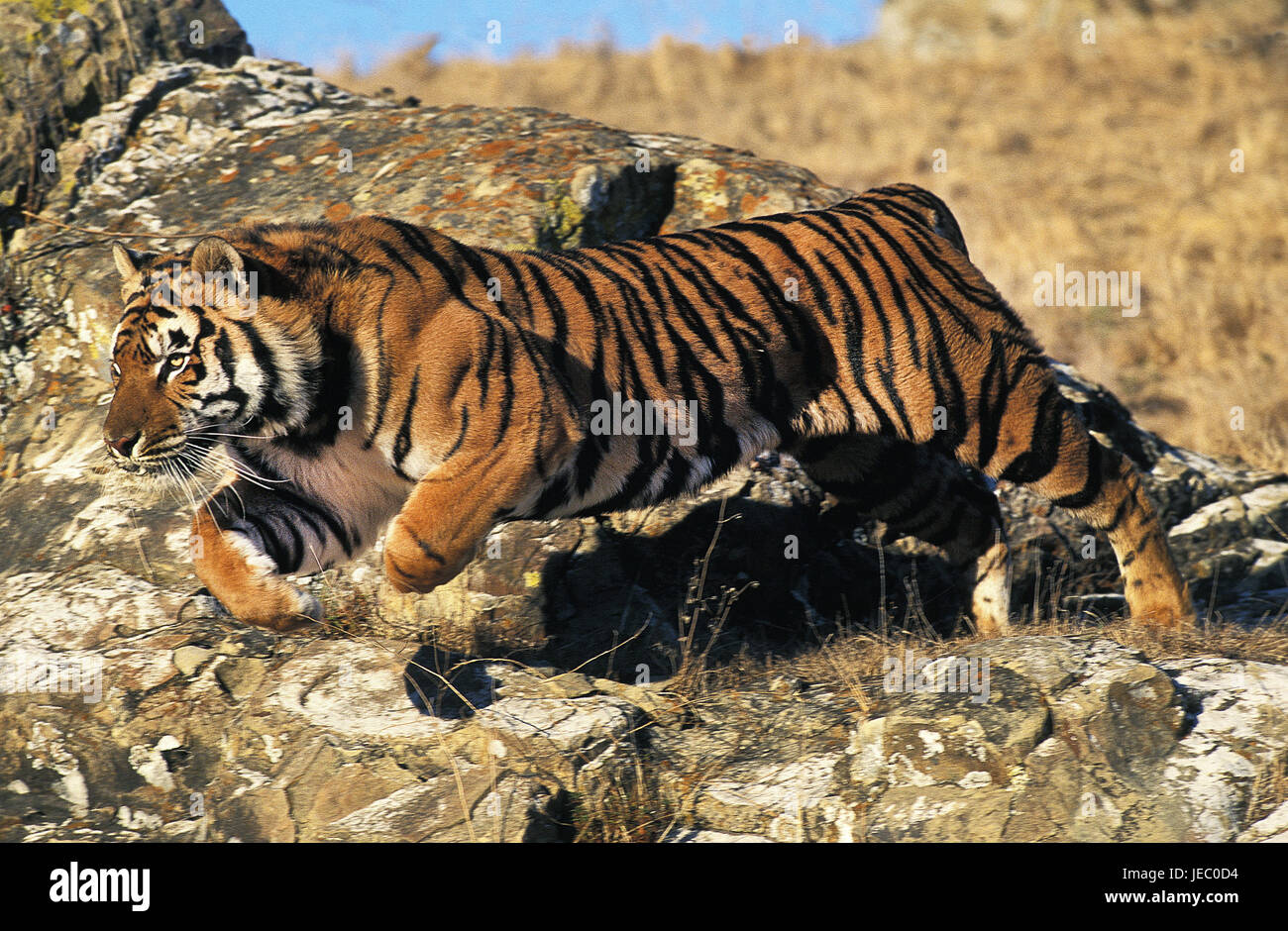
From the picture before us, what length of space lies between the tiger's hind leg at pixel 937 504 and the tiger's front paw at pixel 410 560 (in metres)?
2.11

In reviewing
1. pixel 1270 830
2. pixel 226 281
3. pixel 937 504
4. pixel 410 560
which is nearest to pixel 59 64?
pixel 226 281

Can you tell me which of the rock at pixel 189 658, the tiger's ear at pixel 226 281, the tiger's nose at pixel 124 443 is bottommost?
the rock at pixel 189 658

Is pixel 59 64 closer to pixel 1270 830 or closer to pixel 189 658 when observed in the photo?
pixel 189 658

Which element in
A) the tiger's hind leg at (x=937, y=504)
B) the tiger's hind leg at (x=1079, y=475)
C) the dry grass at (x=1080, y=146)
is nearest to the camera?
the tiger's hind leg at (x=1079, y=475)

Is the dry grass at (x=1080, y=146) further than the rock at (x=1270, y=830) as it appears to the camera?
Yes

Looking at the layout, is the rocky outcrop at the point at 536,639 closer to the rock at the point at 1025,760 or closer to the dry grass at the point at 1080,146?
the rock at the point at 1025,760

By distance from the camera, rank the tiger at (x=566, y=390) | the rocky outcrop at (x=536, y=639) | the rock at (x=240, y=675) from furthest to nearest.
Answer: the rock at (x=240, y=675), the tiger at (x=566, y=390), the rocky outcrop at (x=536, y=639)

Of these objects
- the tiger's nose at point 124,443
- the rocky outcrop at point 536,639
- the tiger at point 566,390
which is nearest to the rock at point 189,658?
the rocky outcrop at point 536,639

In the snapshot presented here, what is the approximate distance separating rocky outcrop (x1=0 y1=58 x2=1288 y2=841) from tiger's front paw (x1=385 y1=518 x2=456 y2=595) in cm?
47

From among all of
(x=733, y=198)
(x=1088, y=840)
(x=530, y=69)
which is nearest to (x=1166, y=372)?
(x=733, y=198)

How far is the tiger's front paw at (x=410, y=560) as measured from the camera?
12.4ft

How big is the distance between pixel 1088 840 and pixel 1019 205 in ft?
42.5

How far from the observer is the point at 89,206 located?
6832mm

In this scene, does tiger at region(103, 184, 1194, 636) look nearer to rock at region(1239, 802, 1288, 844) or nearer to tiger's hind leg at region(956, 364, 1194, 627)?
tiger's hind leg at region(956, 364, 1194, 627)
